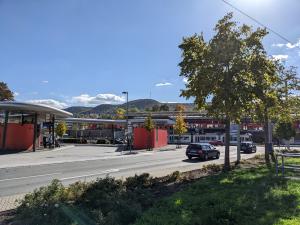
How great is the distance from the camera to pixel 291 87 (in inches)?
922

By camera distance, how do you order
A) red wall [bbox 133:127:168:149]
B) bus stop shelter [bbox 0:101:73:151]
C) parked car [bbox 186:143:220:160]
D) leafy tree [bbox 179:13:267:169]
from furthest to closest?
red wall [bbox 133:127:168:149] → bus stop shelter [bbox 0:101:73:151] → parked car [bbox 186:143:220:160] → leafy tree [bbox 179:13:267:169]

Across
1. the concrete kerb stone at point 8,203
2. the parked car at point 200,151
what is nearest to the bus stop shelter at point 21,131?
the parked car at point 200,151

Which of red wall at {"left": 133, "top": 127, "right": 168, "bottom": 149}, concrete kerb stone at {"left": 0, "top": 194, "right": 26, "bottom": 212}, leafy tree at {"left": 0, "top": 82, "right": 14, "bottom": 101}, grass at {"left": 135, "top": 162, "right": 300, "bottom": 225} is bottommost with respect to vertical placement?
concrete kerb stone at {"left": 0, "top": 194, "right": 26, "bottom": 212}

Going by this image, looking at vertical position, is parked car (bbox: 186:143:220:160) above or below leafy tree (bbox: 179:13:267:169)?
below

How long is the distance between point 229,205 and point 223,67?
886 centimetres

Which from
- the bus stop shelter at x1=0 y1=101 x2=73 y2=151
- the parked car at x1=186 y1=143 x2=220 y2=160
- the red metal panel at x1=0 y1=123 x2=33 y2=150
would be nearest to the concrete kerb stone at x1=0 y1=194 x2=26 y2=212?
the parked car at x1=186 y1=143 x2=220 y2=160

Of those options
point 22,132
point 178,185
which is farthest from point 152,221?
point 22,132

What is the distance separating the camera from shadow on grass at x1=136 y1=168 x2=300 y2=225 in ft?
24.0

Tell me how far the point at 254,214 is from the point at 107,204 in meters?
2.99

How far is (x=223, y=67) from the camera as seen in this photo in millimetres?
16312

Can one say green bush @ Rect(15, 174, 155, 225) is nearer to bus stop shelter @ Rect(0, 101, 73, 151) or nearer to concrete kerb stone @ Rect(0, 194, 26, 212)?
concrete kerb stone @ Rect(0, 194, 26, 212)

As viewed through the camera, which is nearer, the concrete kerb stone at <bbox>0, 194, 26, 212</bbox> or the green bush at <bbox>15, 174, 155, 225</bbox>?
the green bush at <bbox>15, 174, 155, 225</bbox>

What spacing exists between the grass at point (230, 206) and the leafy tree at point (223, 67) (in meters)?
4.65

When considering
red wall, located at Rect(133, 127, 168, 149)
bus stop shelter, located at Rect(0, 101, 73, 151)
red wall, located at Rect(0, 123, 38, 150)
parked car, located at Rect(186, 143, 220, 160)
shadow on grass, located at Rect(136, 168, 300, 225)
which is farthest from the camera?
red wall, located at Rect(133, 127, 168, 149)
